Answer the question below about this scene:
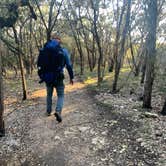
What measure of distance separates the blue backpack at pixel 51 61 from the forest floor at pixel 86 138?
1.48 metres

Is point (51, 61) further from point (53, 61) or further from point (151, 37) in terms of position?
point (151, 37)

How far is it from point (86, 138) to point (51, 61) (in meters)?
2.17

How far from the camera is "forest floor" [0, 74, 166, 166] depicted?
6.29 metres

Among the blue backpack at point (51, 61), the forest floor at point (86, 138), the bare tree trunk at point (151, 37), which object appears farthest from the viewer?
the bare tree trunk at point (151, 37)

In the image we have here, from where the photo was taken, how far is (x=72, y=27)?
31672mm

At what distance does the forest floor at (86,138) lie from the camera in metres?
6.29

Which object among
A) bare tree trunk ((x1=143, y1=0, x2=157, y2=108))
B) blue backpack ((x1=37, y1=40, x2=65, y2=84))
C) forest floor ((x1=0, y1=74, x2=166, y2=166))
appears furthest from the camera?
bare tree trunk ((x1=143, y1=0, x2=157, y2=108))

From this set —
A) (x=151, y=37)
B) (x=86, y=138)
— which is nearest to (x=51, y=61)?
(x=86, y=138)

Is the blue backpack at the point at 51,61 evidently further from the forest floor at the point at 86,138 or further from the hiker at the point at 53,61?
the forest floor at the point at 86,138

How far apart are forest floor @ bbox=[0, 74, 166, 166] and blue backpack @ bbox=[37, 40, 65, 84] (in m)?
1.48

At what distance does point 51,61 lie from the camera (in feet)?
25.2

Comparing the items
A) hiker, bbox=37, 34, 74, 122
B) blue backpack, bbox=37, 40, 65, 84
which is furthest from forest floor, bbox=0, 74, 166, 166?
blue backpack, bbox=37, 40, 65, 84

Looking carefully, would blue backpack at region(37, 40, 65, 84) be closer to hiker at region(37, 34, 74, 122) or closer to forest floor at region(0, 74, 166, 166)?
hiker at region(37, 34, 74, 122)

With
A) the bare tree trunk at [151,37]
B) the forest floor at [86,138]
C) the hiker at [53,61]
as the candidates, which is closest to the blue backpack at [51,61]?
the hiker at [53,61]
